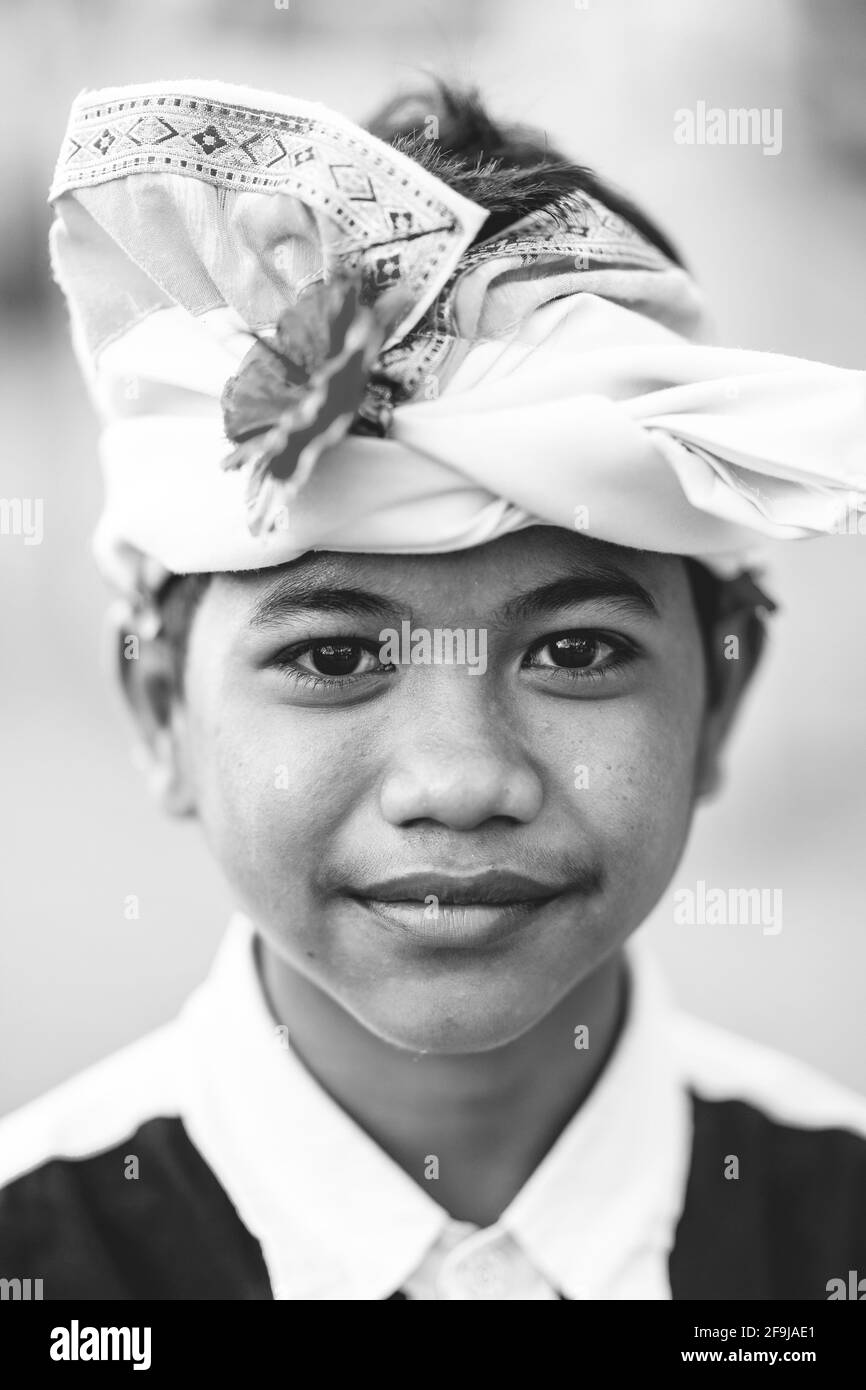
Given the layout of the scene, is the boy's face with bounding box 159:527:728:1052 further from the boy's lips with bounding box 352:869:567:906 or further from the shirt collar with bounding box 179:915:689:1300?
the shirt collar with bounding box 179:915:689:1300

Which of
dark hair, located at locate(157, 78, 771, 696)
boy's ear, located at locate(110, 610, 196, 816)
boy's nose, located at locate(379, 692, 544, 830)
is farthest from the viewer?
boy's ear, located at locate(110, 610, 196, 816)

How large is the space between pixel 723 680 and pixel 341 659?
36cm

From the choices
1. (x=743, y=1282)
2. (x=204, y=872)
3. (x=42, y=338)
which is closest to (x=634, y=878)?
(x=743, y=1282)

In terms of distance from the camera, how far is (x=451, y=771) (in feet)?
2.82

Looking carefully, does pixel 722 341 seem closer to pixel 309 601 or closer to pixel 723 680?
pixel 723 680

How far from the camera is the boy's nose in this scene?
86 centimetres

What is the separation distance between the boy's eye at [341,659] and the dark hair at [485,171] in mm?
119

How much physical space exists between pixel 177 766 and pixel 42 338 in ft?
2.66

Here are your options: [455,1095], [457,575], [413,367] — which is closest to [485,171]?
[413,367]

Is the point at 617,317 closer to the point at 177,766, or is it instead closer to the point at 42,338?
the point at 177,766

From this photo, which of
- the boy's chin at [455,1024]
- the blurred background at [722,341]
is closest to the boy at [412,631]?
the boy's chin at [455,1024]

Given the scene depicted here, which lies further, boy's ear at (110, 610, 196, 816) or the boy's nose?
boy's ear at (110, 610, 196, 816)

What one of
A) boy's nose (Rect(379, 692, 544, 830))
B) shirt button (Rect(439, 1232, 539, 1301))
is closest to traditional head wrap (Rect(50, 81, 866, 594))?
boy's nose (Rect(379, 692, 544, 830))

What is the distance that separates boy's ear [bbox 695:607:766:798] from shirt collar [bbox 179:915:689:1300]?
0.24 m
